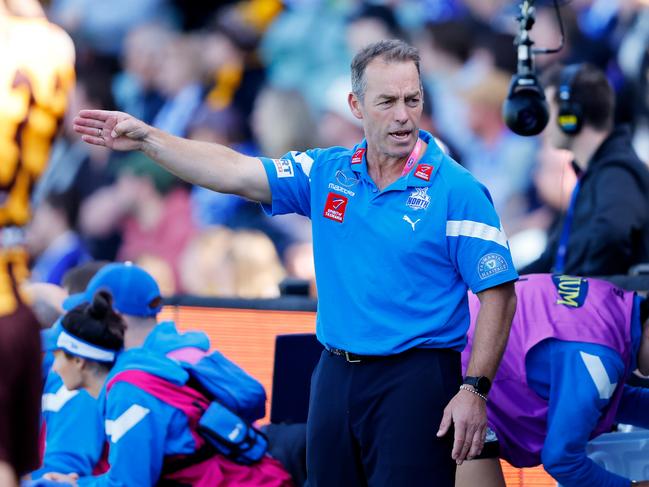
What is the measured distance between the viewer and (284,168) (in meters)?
3.86

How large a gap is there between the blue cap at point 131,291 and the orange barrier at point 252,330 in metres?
0.76

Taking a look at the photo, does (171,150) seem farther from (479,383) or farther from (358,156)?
(479,383)

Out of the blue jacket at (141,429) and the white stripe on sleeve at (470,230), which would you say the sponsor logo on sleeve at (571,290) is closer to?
the white stripe on sleeve at (470,230)

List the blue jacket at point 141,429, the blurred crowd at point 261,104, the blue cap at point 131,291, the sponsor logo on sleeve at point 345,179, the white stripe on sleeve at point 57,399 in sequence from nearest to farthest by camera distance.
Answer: the sponsor logo on sleeve at point 345,179
the blue jacket at point 141,429
the white stripe on sleeve at point 57,399
the blue cap at point 131,291
the blurred crowd at point 261,104

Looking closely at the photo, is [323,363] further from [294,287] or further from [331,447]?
[294,287]

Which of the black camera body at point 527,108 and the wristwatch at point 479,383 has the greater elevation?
the black camera body at point 527,108

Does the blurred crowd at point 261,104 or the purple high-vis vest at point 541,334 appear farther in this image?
the blurred crowd at point 261,104

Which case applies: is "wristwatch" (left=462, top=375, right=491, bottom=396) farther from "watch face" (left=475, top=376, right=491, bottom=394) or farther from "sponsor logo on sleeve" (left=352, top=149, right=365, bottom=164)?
"sponsor logo on sleeve" (left=352, top=149, right=365, bottom=164)

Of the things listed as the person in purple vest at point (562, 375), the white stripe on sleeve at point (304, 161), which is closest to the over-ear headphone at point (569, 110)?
the person in purple vest at point (562, 375)

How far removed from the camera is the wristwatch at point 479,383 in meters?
3.58

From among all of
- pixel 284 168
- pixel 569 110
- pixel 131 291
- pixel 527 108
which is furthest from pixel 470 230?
pixel 569 110

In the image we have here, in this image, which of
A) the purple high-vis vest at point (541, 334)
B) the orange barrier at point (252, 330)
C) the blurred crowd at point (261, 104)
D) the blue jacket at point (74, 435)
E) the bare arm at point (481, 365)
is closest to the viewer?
the bare arm at point (481, 365)

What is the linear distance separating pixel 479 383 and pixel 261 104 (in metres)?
5.49

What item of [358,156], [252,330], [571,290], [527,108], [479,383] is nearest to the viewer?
[479,383]
